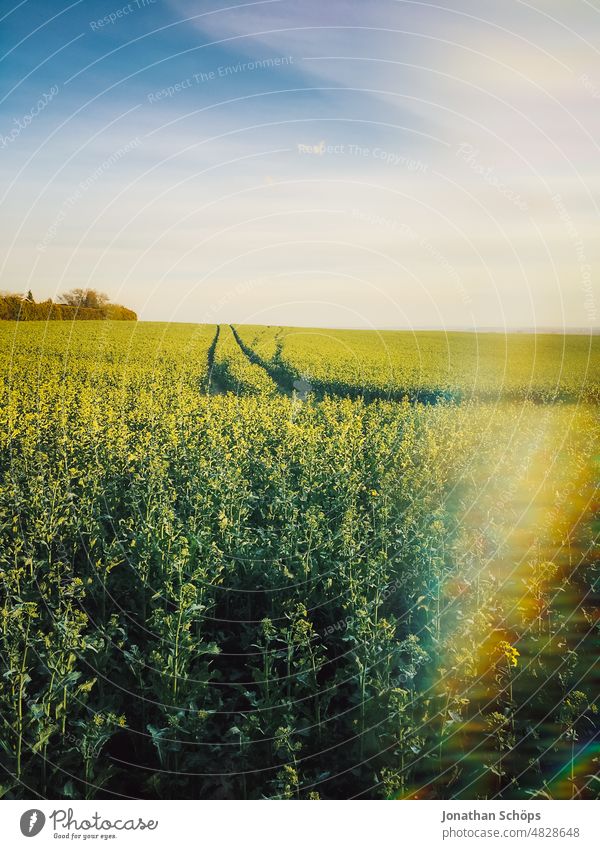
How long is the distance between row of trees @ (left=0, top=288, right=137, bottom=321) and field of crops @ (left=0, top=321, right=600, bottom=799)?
10.8 feet

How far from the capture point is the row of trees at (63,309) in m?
22.4

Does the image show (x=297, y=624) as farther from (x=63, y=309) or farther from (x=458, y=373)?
(x=63, y=309)

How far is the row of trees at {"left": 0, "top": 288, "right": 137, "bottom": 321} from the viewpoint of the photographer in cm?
2244

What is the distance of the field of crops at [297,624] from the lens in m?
4.09

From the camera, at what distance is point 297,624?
4.45 m

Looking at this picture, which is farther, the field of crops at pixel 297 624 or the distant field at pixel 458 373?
the distant field at pixel 458 373

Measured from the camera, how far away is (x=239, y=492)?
24.9ft

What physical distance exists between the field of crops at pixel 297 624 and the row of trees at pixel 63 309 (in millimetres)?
3284

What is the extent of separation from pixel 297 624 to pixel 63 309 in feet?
191

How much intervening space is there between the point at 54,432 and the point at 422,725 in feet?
31.2

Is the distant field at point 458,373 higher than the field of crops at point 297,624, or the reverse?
the distant field at point 458,373

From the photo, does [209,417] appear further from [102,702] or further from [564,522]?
[102,702]

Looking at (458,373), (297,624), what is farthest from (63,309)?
(297,624)

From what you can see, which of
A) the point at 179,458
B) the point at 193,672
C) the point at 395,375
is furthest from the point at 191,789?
the point at 395,375
